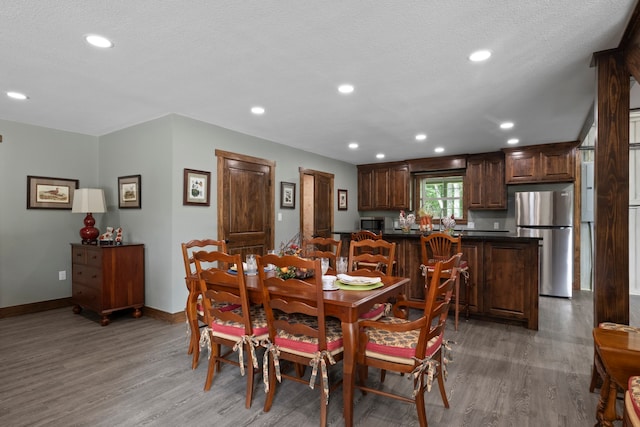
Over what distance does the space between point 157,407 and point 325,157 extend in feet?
16.9

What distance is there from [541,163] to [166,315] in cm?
600

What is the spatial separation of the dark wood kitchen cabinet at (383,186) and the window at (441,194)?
16.1 inches

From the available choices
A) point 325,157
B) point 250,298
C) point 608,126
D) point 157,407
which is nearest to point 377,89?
point 608,126

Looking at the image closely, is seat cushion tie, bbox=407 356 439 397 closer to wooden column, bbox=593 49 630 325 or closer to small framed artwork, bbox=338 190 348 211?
wooden column, bbox=593 49 630 325

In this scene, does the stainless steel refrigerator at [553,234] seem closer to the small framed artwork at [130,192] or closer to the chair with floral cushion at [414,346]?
the chair with floral cushion at [414,346]

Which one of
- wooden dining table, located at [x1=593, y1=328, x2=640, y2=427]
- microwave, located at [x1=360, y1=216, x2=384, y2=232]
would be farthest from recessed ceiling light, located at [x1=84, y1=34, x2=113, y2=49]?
microwave, located at [x1=360, y1=216, x2=384, y2=232]

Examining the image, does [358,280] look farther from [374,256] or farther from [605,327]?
[605,327]

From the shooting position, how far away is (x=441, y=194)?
711 cm

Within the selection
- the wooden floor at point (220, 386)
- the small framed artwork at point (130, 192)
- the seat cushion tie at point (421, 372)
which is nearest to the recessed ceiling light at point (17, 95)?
the small framed artwork at point (130, 192)

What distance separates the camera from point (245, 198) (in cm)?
486

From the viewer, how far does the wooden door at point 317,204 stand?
632cm

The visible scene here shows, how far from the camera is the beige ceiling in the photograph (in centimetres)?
199

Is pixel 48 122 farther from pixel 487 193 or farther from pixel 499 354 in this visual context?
pixel 487 193

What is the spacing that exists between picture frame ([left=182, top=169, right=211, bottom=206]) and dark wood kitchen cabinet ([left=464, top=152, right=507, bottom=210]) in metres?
4.66
